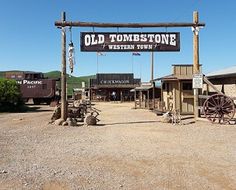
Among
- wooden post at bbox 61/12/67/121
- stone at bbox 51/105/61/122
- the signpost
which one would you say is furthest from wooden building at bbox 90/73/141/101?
wooden post at bbox 61/12/67/121

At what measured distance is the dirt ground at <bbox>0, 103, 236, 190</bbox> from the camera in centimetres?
657

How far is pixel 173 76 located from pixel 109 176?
1727cm

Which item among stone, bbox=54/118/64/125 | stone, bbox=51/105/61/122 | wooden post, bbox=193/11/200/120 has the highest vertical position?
wooden post, bbox=193/11/200/120

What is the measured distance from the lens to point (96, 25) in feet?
58.7

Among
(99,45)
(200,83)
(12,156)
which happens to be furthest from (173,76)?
(12,156)

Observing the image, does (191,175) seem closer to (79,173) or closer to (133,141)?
(79,173)

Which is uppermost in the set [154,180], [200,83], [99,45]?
[99,45]

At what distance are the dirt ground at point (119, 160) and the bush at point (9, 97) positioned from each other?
15777 mm

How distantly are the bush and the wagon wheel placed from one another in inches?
667

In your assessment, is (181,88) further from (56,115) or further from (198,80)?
(56,115)

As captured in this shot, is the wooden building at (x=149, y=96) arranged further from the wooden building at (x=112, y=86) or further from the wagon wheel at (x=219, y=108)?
the wooden building at (x=112, y=86)

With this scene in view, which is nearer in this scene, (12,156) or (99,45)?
(12,156)

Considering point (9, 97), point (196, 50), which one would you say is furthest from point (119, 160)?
point (9, 97)

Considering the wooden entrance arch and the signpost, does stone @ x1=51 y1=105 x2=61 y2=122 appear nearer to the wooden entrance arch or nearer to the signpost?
the wooden entrance arch
